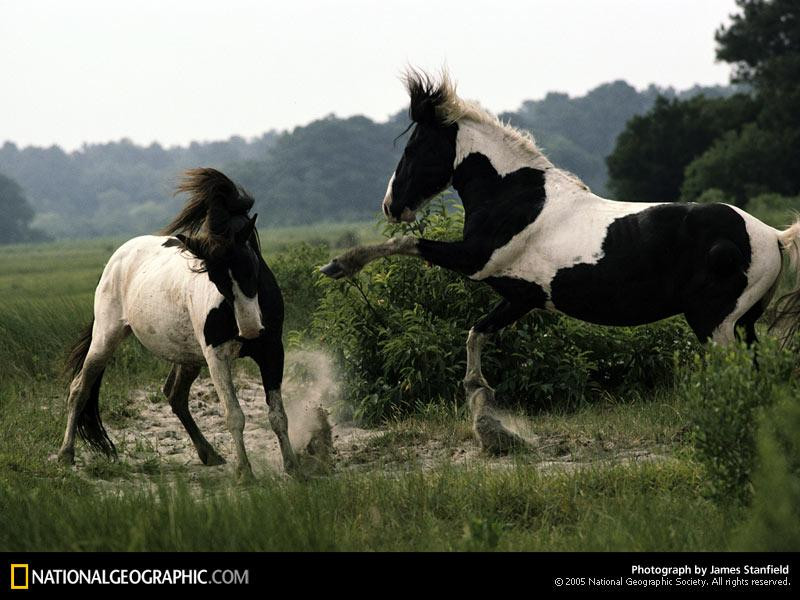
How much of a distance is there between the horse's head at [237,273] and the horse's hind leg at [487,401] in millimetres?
1577

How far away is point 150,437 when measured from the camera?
29.8ft

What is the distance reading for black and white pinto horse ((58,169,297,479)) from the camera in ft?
21.7

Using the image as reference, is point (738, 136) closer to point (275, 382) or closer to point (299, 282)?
point (299, 282)

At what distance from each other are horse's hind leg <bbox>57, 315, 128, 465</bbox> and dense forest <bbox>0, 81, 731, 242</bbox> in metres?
64.3

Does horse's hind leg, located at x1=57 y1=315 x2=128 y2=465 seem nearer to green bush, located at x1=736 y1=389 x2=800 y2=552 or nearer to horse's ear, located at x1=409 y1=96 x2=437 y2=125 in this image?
horse's ear, located at x1=409 y1=96 x2=437 y2=125

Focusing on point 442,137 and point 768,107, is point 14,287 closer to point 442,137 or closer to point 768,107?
point 442,137

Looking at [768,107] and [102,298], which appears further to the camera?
[768,107]

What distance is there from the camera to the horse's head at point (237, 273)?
6.54 m

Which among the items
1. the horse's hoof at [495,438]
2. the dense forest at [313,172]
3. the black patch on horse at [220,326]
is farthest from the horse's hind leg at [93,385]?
the dense forest at [313,172]

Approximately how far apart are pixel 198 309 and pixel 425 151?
1.87 meters

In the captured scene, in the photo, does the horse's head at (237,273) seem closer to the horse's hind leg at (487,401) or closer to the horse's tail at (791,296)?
the horse's hind leg at (487,401)
